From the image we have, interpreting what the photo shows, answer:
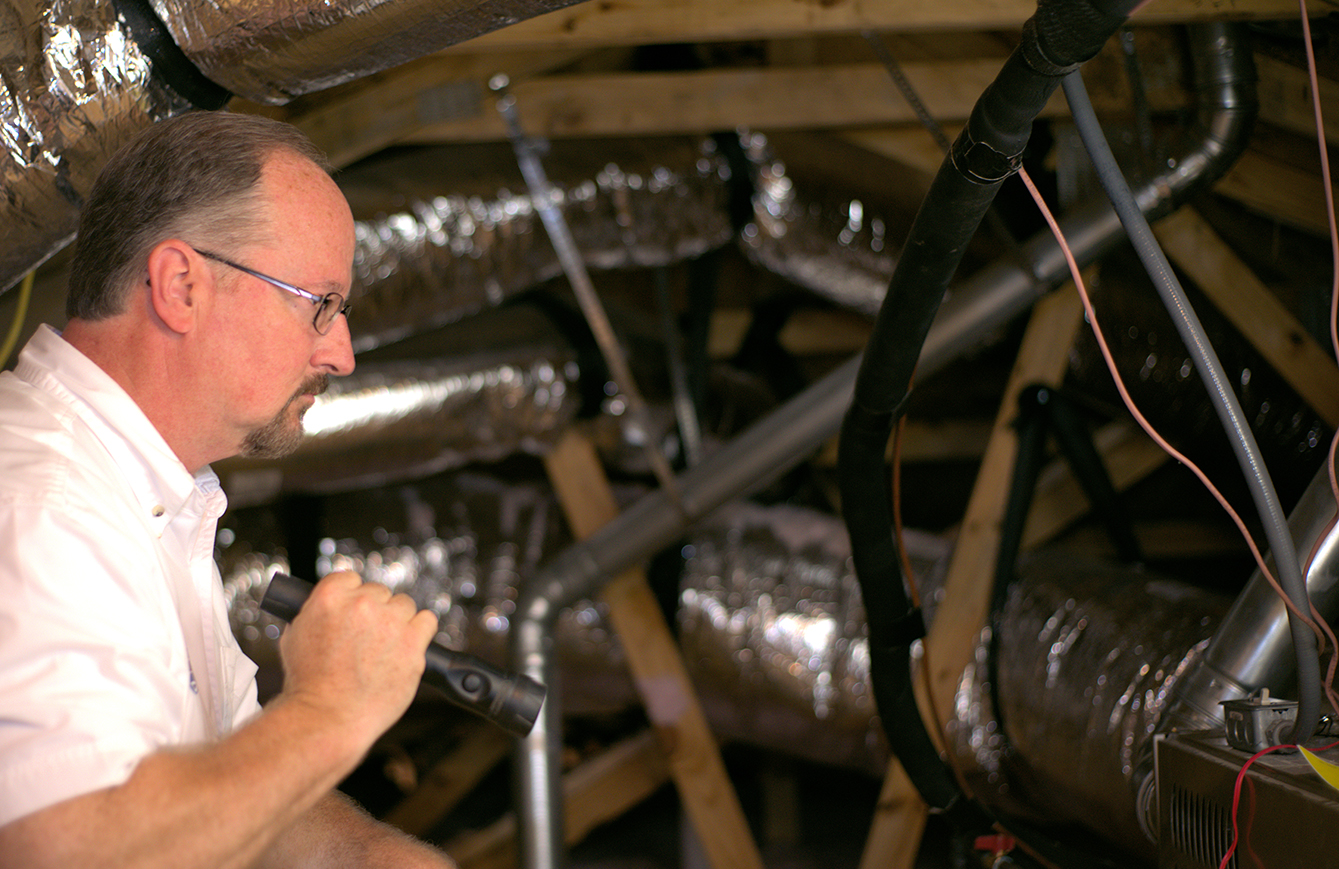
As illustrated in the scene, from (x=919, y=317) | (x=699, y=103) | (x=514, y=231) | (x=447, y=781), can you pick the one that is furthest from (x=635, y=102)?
(x=447, y=781)

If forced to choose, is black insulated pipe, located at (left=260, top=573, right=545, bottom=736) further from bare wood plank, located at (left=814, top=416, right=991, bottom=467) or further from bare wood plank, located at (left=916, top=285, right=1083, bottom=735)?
bare wood plank, located at (left=814, top=416, right=991, bottom=467)

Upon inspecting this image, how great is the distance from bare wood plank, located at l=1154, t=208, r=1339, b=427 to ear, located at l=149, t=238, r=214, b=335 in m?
1.64

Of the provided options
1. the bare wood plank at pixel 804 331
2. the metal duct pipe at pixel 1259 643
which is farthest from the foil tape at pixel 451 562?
the metal duct pipe at pixel 1259 643

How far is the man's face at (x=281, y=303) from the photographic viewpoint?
88cm

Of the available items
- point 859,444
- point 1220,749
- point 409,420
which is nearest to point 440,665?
point 859,444

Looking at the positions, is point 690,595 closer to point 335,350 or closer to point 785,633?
point 785,633

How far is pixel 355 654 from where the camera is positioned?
0.78 m

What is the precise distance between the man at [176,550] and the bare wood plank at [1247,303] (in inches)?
61.0

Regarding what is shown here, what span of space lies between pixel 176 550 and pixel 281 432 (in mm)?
145

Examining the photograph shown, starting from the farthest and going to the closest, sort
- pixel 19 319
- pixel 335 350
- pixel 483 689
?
pixel 19 319
pixel 335 350
pixel 483 689

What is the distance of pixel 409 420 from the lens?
83.1 inches

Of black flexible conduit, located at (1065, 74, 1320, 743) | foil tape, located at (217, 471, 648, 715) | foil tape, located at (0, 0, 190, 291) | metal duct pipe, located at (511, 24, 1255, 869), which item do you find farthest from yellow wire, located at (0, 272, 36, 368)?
black flexible conduit, located at (1065, 74, 1320, 743)

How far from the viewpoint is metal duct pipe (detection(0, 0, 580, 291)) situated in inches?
42.4

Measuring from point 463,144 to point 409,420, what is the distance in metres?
0.64
